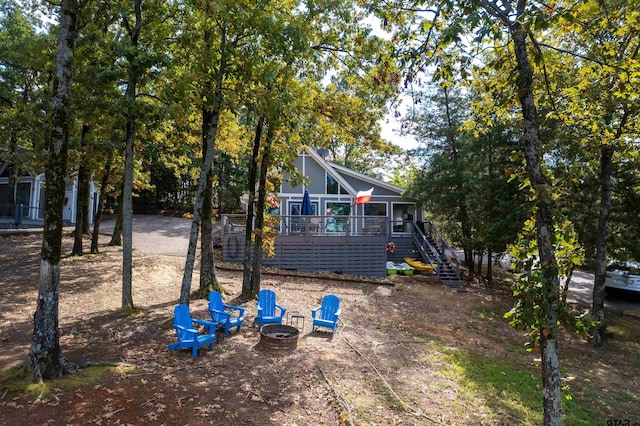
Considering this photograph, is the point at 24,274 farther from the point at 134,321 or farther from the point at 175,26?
the point at 175,26

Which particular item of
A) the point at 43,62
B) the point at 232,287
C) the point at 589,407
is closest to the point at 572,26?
the point at 589,407

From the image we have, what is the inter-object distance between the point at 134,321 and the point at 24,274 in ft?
19.8

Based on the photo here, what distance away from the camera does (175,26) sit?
30.7 ft

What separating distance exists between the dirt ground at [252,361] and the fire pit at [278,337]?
17 centimetres

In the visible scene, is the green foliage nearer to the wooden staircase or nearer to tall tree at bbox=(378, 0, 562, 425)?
tall tree at bbox=(378, 0, 562, 425)

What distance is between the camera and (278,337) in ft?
22.3

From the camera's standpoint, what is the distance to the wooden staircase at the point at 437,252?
17047 mm

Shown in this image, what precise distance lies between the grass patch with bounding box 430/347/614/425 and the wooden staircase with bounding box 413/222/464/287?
28.6ft

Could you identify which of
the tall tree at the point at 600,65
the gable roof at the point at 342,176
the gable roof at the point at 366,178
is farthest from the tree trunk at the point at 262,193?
the gable roof at the point at 366,178

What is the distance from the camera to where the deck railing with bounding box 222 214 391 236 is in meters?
15.9

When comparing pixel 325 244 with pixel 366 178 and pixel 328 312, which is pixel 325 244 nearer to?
pixel 366 178

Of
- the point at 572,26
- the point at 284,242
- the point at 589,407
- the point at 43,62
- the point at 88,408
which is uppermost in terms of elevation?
the point at 43,62

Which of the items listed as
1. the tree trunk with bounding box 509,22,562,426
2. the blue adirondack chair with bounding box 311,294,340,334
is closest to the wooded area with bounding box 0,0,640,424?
the tree trunk with bounding box 509,22,562,426

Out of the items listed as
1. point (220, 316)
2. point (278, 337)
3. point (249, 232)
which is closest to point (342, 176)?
point (249, 232)
